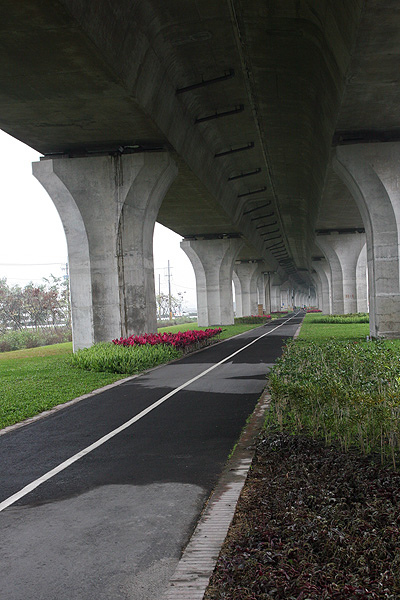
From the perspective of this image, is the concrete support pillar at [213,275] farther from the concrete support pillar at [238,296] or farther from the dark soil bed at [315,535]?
the dark soil bed at [315,535]

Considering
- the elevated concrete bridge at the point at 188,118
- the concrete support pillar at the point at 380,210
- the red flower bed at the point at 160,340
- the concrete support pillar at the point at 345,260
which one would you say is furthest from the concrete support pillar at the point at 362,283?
the red flower bed at the point at 160,340

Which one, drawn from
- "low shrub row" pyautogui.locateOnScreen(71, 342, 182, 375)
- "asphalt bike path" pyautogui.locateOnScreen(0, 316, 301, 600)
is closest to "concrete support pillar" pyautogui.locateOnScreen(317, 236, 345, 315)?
"low shrub row" pyautogui.locateOnScreen(71, 342, 182, 375)

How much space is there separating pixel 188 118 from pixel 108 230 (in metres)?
4.98

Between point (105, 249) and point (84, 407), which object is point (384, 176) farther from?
point (84, 407)

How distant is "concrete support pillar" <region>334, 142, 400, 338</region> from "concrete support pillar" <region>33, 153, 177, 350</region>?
7.06 meters

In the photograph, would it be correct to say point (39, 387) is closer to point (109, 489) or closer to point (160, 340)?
point (109, 489)

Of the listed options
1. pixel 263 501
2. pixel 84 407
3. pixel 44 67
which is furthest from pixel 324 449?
pixel 44 67

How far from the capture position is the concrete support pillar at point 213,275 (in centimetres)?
4847

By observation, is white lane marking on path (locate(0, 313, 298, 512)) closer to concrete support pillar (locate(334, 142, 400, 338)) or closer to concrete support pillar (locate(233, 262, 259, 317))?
concrete support pillar (locate(334, 142, 400, 338))

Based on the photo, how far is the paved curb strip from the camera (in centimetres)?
367

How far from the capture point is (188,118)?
20234 mm

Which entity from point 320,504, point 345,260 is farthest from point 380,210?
point 345,260

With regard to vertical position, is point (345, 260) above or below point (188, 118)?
below

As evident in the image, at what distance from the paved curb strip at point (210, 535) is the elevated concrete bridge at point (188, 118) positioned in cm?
858
